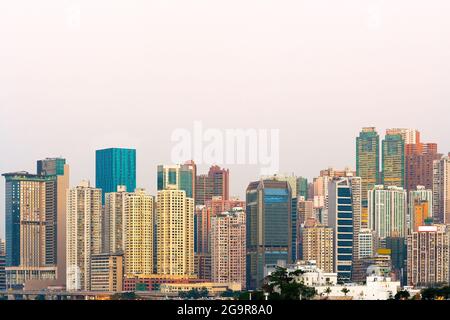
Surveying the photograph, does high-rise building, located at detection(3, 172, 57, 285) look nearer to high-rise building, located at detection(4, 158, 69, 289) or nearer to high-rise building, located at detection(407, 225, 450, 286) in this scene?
high-rise building, located at detection(4, 158, 69, 289)

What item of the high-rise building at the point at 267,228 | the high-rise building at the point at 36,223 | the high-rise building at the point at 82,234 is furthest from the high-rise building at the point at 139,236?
the high-rise building at the point at 267,228

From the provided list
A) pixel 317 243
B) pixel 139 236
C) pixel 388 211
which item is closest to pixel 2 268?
pixel 139 236

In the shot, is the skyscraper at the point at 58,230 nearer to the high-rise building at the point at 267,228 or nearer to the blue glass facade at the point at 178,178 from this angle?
the blue glass facade at the point at 178,178

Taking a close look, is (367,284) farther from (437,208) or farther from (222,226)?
(437,208)

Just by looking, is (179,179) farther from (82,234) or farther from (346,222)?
(346,222)

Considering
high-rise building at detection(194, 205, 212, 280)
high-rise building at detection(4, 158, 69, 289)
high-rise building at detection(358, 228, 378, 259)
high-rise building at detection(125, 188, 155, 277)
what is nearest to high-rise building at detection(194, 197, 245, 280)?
high-rise building at detection(194, 205, 212, 280)

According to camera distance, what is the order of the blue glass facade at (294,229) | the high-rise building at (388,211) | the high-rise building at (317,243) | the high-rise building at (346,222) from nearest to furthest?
1. the blue glass facade at (294,229)
2. the high-rise building at (317,243)
3. the high-rise building at (388,211)
4. the high-rise building at (346,222)
